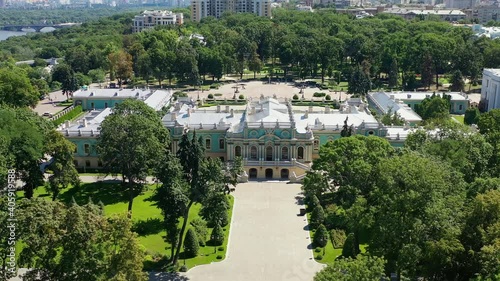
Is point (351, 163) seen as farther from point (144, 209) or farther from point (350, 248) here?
point (144, 209)

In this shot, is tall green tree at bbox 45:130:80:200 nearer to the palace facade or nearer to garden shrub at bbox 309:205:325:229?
the palace facade

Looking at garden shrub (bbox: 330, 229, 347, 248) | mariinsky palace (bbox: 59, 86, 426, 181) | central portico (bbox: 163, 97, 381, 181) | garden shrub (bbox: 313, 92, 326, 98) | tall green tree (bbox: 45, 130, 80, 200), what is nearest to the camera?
garden shrub (bbox: 330, 229, 347, 248)

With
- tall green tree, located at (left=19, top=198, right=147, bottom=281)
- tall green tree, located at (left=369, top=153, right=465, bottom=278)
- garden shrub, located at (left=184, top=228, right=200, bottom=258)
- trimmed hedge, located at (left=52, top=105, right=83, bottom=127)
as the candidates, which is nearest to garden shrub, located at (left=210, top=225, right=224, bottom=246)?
garden shrub, located at (left=184, top=228, right=200, bottom=258)

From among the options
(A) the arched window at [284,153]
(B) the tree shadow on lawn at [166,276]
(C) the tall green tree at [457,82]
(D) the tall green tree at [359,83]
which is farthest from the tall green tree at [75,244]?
(C) the tall green tree at [457,82]

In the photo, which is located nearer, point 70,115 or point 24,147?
point 24,147

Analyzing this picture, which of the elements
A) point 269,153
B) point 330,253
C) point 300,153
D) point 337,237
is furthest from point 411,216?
point 269,153
